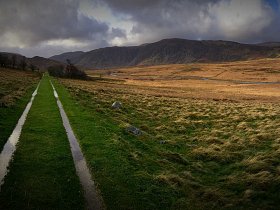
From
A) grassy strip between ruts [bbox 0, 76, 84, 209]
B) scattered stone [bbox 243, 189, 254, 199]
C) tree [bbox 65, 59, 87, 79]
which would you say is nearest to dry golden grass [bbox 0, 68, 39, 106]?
grassy strip between ruts [bbox 0, 76, 84, 209]

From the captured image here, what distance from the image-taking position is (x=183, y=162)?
18375 mm

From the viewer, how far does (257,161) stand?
1759 cm

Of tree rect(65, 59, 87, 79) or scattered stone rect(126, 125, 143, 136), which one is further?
tree rect(65, 59, 87, 79)

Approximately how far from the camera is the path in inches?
481

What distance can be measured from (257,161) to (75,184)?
34.0 ft

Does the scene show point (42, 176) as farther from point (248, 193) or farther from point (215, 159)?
point (215, 159)

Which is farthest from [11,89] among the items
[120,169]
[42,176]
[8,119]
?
[120,169]

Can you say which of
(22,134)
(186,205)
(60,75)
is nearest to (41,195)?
(186,205)

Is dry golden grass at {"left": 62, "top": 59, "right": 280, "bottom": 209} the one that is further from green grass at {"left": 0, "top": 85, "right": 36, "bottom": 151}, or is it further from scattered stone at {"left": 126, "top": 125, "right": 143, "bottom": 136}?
green grass at {"left": 0, "top": 85, "right": 36, "bottom": 151}

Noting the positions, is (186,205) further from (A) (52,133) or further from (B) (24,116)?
(B) (24,116)

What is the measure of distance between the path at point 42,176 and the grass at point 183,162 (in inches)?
48.7

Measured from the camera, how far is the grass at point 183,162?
13328 mm

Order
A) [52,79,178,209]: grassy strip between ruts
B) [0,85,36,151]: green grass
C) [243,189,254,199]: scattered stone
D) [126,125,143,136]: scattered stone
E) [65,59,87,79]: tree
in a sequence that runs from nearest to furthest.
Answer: [52,79,178,209]: grassy strip between ruts, [243,189,254,199]: scattered stone, [0,85,36,151]: green grass, [126,125,143,136]: scattered stone, [65,59,87,79]: tree

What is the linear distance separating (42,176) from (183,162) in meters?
8.18
